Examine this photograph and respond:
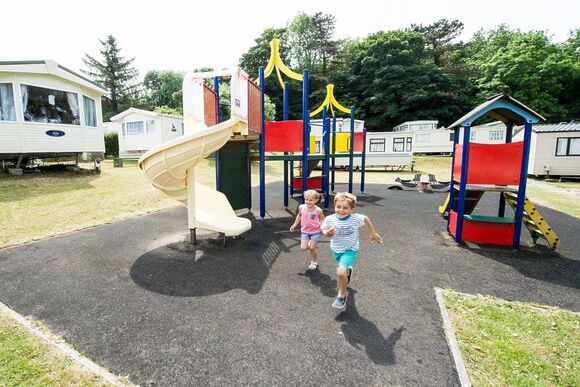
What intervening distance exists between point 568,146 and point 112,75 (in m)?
56.4

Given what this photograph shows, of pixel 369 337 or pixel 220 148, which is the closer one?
pixel 369 337

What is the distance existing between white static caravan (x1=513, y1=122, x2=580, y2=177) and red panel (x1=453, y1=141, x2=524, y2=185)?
16990mm

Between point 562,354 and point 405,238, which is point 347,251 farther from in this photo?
point 405,238

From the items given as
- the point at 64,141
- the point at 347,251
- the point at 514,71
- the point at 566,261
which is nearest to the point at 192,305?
the point at 347,251

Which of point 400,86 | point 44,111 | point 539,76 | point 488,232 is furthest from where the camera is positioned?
point 400,86

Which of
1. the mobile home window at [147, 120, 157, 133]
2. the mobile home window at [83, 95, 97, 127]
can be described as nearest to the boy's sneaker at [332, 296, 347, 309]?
the mobile home window at [83, 95, 97, 127]

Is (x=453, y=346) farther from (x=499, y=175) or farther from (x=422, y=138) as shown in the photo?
(x=422, y=138)

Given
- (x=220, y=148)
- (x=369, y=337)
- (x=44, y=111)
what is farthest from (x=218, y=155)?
(x=44, y=111)

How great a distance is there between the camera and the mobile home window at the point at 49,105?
12414mm

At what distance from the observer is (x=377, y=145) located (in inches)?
1088

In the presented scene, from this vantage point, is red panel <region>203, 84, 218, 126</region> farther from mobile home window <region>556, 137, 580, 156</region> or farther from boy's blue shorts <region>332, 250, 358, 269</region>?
mobile home window <region>556, 137, 580, 156</region>

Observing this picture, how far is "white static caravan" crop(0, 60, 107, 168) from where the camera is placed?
11.9m

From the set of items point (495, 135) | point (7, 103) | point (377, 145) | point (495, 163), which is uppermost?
point (7, 103)

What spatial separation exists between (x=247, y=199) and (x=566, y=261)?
6785 millimetres
